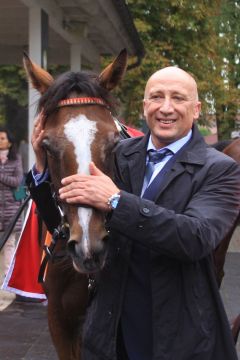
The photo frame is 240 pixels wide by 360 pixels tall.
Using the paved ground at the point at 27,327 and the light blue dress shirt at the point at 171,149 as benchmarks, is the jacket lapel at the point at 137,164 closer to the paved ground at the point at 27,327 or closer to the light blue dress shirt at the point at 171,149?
the light blue dress shirt at the point at 171,149

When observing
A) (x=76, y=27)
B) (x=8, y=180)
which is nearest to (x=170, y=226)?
(x=8, y=180)

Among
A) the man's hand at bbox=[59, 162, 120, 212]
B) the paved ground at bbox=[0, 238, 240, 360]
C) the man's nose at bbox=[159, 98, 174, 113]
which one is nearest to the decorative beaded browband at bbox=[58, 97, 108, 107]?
the man's nose at bbox=[159, 98, 174, 113]

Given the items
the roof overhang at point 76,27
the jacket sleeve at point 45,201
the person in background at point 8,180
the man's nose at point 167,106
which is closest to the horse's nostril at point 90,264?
the man's nose at point 167,106

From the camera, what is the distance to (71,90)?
288cm

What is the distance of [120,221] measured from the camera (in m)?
2.23

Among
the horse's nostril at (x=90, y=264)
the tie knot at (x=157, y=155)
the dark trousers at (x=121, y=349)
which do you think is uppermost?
the tie knot at (x=157, y=155)

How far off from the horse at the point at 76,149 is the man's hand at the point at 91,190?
0.08 meters

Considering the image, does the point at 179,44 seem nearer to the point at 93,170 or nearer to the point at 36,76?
the point at 36,76

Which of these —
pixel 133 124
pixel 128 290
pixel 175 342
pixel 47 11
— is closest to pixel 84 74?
pixel 128 290

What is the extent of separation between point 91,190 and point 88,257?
24 centimetres

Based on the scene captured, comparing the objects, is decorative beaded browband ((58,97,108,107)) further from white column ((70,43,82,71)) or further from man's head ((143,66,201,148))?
white column ((70,43,82,71))

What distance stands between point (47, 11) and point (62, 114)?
221 inches

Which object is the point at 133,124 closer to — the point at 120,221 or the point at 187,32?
the point at 187,32

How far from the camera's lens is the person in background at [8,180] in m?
7.52
